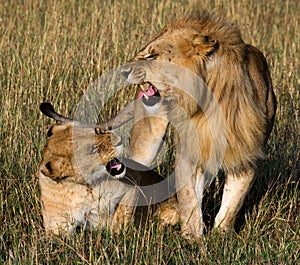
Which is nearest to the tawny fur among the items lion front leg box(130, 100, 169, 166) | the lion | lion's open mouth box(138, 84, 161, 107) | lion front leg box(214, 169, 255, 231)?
the lion

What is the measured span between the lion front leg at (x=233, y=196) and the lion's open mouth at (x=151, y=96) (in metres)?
0.54

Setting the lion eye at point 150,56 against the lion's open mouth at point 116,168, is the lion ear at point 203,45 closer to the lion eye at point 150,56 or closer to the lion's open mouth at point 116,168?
the lion eye at point 150,56

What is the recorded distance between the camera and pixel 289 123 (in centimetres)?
466

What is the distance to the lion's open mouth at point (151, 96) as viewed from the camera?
3.42 meters

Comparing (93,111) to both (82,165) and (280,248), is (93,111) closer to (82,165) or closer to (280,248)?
(82,165)

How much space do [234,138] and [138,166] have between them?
0.61m

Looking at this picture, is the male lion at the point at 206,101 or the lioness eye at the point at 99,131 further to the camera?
the lioness eye at the point at 99,131

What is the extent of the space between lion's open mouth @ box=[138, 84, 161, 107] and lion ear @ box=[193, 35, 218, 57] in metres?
0.28

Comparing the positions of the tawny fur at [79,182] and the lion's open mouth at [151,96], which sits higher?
the lion's open mouth at [151,96]

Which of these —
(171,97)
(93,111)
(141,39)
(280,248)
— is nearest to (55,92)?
(93,111)

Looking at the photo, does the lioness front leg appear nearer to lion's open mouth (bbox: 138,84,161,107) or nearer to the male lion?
the male lion

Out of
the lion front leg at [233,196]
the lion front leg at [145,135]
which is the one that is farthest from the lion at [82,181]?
the lion front leg at [233,196]

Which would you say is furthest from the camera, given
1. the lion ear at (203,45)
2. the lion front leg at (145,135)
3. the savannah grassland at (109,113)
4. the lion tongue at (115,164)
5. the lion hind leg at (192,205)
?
the lion front leg at (145,135)

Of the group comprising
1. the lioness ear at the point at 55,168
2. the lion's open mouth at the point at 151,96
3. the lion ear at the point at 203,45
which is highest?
the lion ear at the point at 203,45
